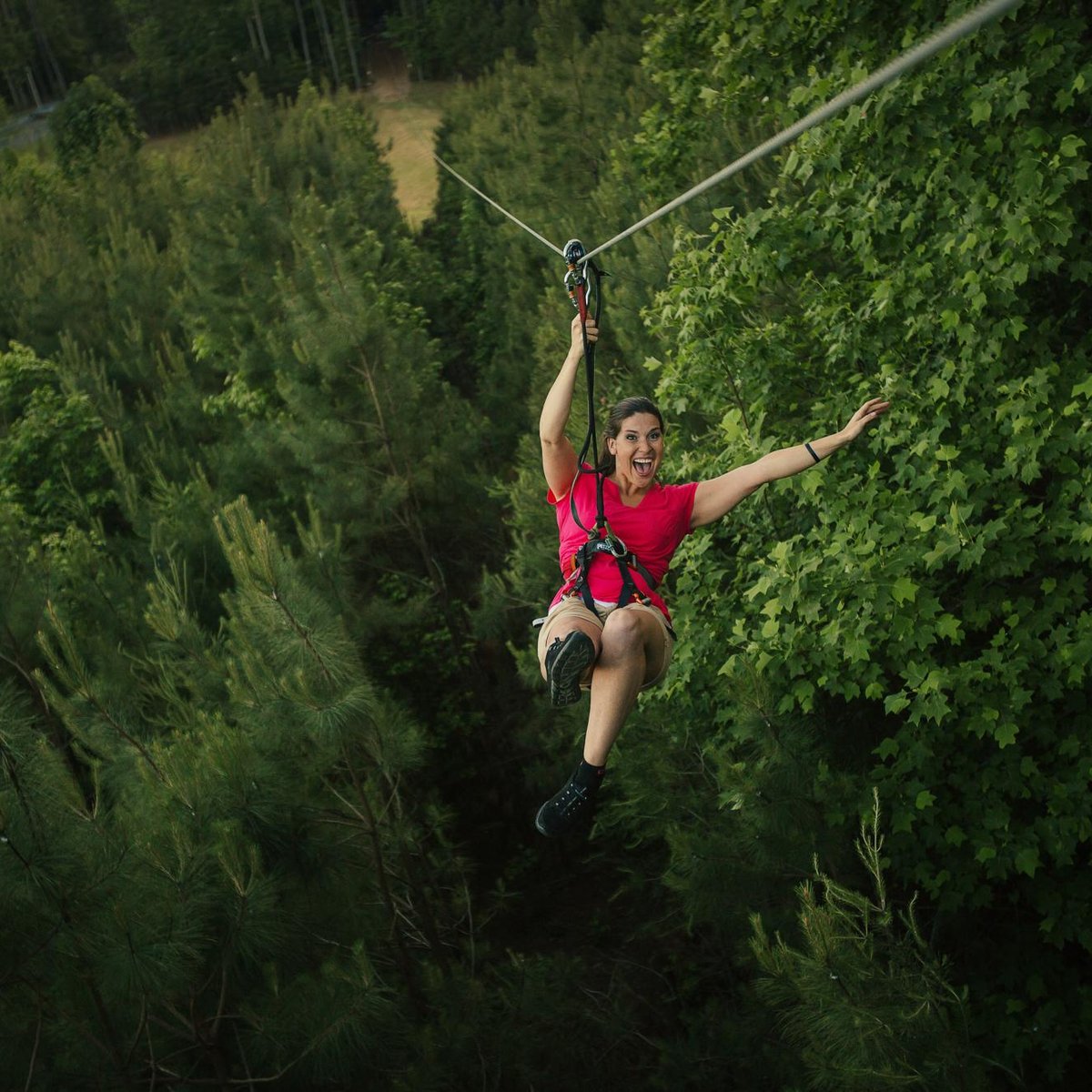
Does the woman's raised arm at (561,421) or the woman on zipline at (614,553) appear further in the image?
the woman's raised arm at (561,421)

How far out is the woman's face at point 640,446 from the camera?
163 inches

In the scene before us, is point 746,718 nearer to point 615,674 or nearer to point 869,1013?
point 869,1013

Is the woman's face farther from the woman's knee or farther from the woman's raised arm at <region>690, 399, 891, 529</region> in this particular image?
the woman's knee

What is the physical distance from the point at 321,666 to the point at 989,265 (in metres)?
4.26

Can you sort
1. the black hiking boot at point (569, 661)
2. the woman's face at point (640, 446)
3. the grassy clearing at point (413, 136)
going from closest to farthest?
the black hiking boot at point (569, 661)
the woman's face at point (640, 446)
the grassy clearing at point (413, 136)

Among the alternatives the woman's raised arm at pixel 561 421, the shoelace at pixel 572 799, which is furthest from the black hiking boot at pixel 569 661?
the woman's raised arm at pixel 561 421

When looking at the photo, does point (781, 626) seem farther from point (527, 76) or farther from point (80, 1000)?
point (527, 76)

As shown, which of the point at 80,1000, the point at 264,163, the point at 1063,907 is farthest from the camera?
the point at 264,163

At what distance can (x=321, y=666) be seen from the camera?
6.98m

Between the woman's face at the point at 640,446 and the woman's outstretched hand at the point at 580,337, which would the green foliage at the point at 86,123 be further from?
the woman's face at the point at 640,446

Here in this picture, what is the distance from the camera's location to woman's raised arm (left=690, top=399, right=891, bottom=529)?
Result: 3.96m

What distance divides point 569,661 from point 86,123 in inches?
1416

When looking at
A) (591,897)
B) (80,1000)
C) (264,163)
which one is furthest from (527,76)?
(80,1000)

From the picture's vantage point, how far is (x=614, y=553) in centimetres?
409
